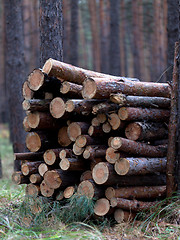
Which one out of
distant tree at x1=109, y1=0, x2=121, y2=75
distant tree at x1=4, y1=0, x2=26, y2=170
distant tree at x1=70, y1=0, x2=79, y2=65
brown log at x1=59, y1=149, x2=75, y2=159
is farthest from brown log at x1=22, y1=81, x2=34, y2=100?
distant tree at x1=109, y1=0, x2=121, y2=75

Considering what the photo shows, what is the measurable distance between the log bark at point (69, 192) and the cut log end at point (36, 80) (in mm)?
1509

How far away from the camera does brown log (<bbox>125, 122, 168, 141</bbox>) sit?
447 cm

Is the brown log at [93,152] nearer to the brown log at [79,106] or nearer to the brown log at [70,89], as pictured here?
the brown log at [79,106]

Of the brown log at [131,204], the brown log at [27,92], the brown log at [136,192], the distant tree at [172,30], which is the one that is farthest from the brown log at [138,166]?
the distant tree at [172,30]

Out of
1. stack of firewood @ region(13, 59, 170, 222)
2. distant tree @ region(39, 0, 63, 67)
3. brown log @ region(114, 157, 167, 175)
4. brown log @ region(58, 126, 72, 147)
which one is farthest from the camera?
distant tree @ region(39, 0, 63, 67)

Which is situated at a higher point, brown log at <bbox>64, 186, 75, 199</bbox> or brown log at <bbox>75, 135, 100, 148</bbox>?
brown log at <bbox>75, 135, 100, 148</bbox>

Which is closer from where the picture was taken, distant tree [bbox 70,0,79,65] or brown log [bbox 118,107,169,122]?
brown log [bbox 118,107,169,122]

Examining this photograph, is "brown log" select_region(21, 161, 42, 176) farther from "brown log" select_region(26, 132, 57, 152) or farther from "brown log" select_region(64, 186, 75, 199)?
"brown log" select_region(64, 186, 75, 199)

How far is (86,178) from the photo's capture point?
4.71 metres

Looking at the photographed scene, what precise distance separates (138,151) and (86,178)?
849 millimetres

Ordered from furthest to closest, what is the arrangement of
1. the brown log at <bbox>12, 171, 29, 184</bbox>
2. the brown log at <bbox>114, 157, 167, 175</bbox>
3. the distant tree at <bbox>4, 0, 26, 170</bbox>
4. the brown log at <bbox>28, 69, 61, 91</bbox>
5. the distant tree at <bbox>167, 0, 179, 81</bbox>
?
the distant tree at <bbox>4, 0, 26, 170</bbox> < the distant tree at <bbox>167, 0, 179, 81</bbox> < the brown log at <bbox>12, 171, 29, 184</bbox> < the brown log at <bbox>28, 69, 61, 91</bbox> < the brown log at <bbox>114, 157, 167, 175</bbox>

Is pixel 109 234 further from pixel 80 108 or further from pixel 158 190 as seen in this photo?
pixel 80 108

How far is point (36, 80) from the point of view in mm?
4750

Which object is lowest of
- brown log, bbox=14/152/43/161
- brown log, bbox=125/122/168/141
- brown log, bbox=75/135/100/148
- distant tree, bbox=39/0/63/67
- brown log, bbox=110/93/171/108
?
brown log, bbox=14/152/43/161
